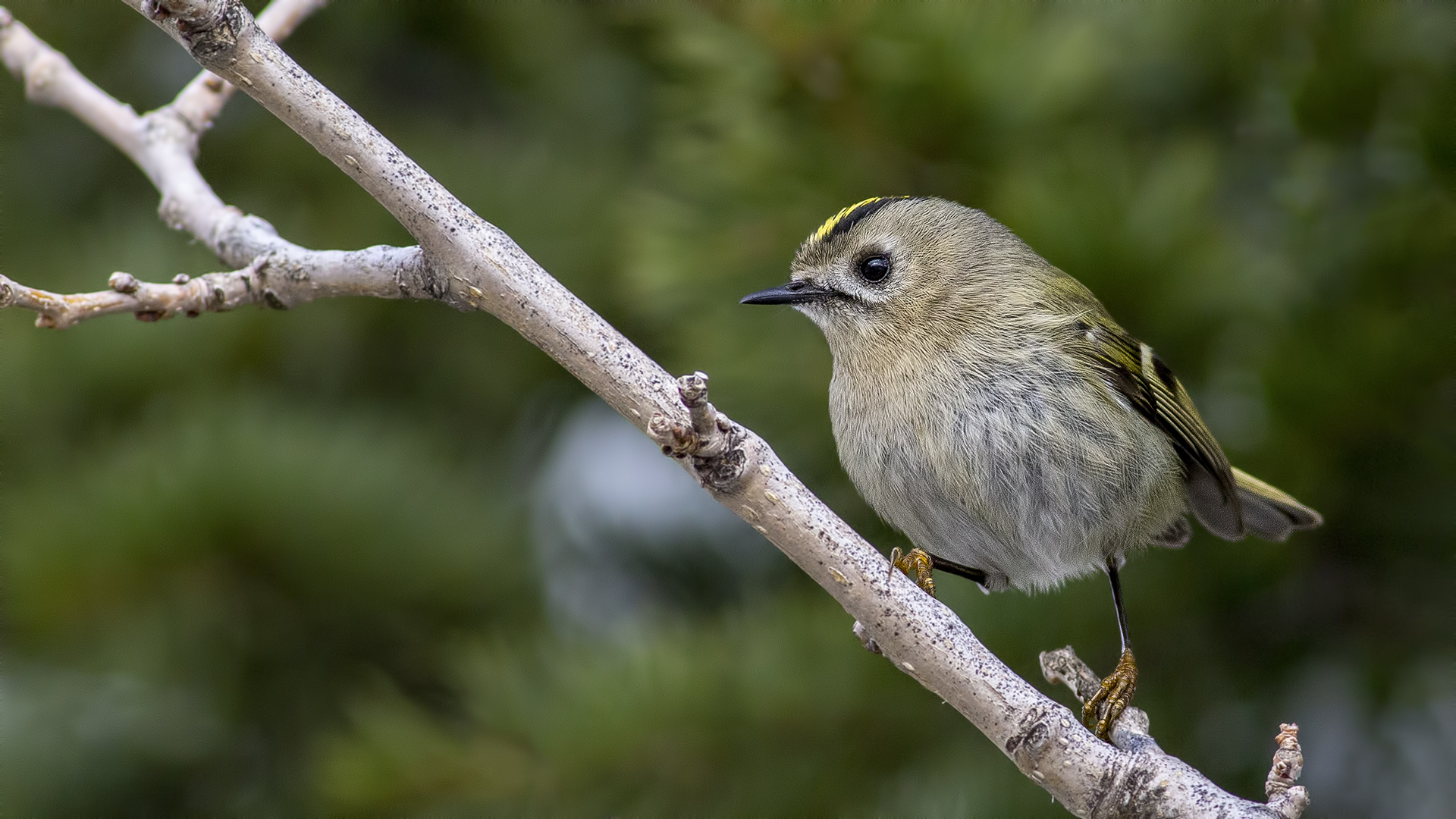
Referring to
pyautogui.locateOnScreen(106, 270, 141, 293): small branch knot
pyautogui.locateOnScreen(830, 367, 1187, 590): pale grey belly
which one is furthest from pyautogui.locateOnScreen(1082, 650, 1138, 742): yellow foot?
pyautogui.locateOnScreen(106, 270, 141, 293): small branch knot

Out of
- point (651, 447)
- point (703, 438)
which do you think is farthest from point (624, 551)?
point (703, 438)

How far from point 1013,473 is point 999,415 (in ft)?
0.22

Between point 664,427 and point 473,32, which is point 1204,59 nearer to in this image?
point 664,427

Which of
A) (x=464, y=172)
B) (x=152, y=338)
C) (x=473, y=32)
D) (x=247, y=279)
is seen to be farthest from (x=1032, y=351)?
(x=152, y=338)

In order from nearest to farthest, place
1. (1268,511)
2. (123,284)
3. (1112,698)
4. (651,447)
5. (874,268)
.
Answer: (123,284) → (1112,698) → (1268,511) → (874,268) → (651,447)

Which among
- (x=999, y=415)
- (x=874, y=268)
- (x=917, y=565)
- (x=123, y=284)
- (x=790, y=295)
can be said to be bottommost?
(x=123, y=284)

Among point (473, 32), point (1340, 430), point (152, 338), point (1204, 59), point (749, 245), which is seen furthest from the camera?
point (473, 32)

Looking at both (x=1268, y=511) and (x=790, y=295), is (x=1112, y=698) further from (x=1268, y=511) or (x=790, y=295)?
(x=790, y=295)

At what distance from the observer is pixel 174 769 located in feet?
4.79

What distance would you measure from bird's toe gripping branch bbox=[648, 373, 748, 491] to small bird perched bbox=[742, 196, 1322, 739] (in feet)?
1.49

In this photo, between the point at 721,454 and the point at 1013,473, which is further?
the point at 1013,473

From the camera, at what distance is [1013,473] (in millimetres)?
1267

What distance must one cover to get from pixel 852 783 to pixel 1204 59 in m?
0.95

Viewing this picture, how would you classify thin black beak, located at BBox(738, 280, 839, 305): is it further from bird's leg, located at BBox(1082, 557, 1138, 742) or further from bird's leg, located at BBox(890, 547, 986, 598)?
bird's leg, located at BBox(1082, 557, 1138, 742)
